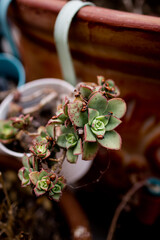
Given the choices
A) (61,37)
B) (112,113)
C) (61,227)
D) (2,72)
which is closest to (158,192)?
(61,227)

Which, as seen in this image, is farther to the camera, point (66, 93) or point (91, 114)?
point (66, 93)

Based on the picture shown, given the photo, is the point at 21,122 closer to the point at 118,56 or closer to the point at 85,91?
the point at 85,91

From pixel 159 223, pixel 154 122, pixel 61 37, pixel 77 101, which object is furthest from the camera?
pixel 159 223

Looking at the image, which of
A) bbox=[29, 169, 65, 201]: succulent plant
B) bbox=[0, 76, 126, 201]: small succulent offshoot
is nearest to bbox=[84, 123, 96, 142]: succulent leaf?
bbox=[0, 76, 126, 201]: small succulent offshoot

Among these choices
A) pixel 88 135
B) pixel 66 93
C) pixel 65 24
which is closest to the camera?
pixel 88 135

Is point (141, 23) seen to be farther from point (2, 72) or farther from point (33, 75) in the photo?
point (2, 72)

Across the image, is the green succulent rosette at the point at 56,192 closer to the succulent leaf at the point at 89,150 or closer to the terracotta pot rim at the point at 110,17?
the succulent leaf at the point at 89,150

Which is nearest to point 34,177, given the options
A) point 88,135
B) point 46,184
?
point 46,184

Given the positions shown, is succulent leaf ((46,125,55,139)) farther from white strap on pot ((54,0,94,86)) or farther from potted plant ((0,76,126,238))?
white strap on pot ((54,0,94,86))
